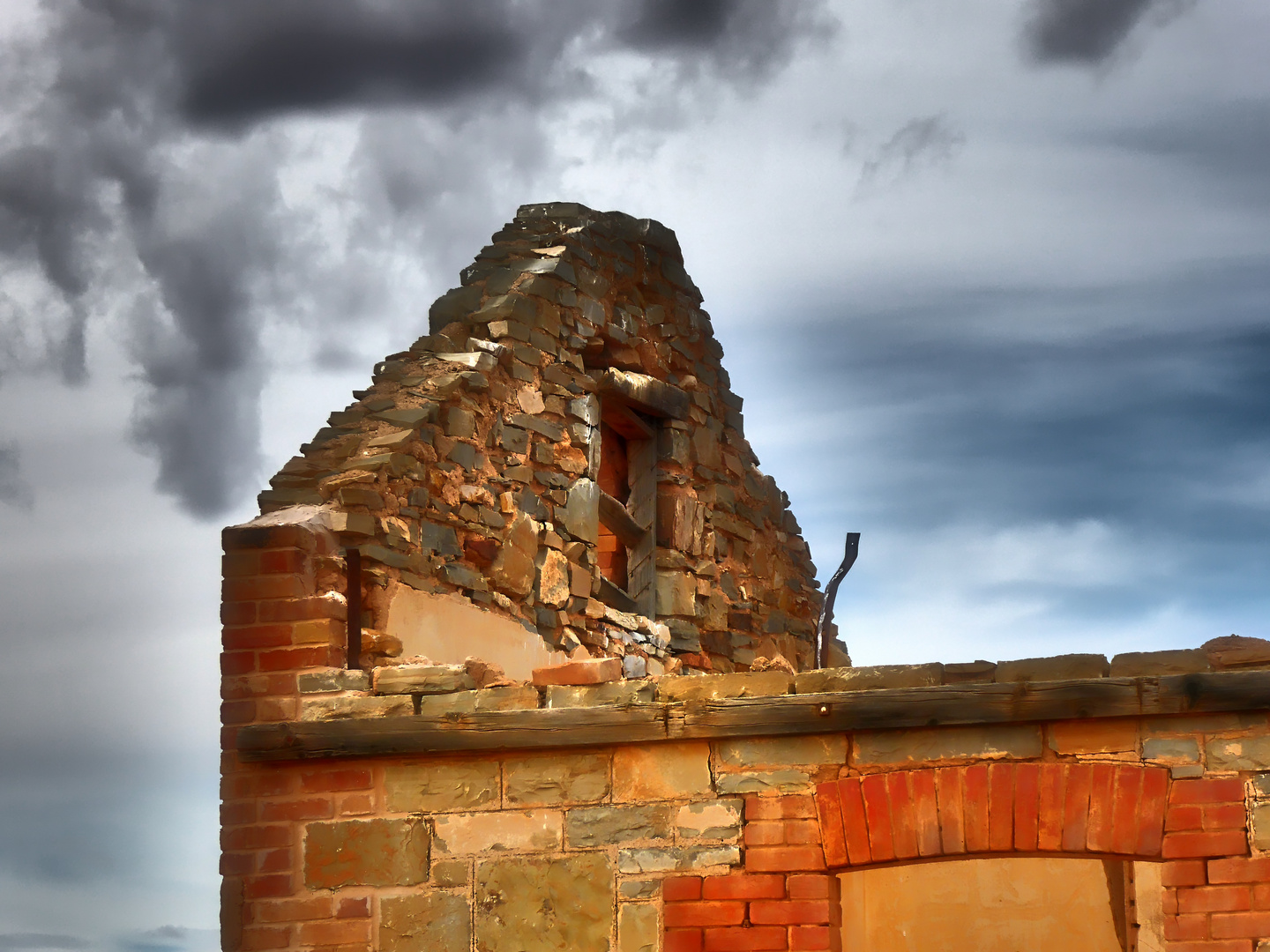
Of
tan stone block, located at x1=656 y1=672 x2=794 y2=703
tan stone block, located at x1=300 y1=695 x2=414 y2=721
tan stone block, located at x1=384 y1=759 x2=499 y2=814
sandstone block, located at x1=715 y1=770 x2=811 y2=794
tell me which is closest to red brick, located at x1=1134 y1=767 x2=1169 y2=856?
sandstone block, located at x1=715 y1=770 x2=811 y2=794

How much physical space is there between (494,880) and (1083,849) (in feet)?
6.59

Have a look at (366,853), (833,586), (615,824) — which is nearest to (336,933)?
(366,853)

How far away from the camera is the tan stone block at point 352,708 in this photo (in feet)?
18.1

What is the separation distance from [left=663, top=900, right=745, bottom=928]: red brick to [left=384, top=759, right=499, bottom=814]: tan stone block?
0.75 meters

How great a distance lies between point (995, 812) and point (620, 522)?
4225 mm

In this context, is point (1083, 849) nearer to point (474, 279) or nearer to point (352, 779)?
point (352, 779)

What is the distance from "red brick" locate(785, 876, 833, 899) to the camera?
16.6ft

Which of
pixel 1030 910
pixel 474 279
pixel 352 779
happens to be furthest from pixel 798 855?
pixel 474 279

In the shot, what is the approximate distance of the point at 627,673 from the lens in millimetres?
8203

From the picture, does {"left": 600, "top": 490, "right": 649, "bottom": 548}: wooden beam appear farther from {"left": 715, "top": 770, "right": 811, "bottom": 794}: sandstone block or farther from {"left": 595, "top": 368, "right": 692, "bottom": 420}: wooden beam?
{"left": 715, "top": 770, "right": 811, "bottom": 794}: sandstone block

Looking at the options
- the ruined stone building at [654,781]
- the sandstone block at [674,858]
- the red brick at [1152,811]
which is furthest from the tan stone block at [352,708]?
the red brick at [1152,811]

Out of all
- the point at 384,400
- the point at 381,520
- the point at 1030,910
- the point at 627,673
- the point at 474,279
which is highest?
the point at 474,279

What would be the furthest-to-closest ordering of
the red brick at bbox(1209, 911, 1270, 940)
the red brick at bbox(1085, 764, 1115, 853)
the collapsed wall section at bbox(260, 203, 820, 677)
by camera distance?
the collapsed wall section at bbox(260, 203, 820, 677) < the red brick at bbox(1085, 764, 1115, 853) < the red brick at bbox(1209, 911, 1270, 940)

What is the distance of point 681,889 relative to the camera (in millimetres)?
5152
